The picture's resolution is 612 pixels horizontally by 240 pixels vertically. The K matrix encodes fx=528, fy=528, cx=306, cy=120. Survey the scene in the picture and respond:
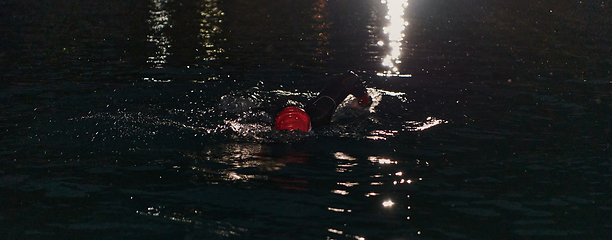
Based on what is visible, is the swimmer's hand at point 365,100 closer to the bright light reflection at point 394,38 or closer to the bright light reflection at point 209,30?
the bright light reflection at point 394,38

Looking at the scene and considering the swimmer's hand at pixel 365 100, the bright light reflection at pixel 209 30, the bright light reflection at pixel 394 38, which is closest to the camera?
the swimmer's hand at pixel 365 100

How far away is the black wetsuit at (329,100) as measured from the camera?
11453mm

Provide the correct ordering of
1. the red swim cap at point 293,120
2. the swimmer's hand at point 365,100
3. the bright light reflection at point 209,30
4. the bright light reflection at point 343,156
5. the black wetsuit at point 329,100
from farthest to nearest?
1. the bright light reflection at point 209,30
2. the swimmer's hand at point 365,100
3. the black wetsuit at point 329,100
4. the red swim cap at point 293,120
5. the bright light reflection at point 343,156

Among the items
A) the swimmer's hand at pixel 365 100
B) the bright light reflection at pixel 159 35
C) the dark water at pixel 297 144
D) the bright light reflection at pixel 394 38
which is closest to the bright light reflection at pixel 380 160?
the dark water at pixel 297 144

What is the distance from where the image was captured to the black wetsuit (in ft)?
37.6

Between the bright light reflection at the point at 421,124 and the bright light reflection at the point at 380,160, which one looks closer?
the bright light reflection at the point at 380,160

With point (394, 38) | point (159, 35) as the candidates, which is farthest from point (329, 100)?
point (159, 35)

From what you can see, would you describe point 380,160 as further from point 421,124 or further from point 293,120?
point 421,124

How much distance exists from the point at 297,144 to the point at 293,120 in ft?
1.61

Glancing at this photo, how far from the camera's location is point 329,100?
38.3 ft

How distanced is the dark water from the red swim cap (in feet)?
0.69

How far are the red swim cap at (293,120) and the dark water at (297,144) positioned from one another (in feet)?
0.69

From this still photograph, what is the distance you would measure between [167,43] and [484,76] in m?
14.5

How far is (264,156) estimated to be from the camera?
1002 centimetres
